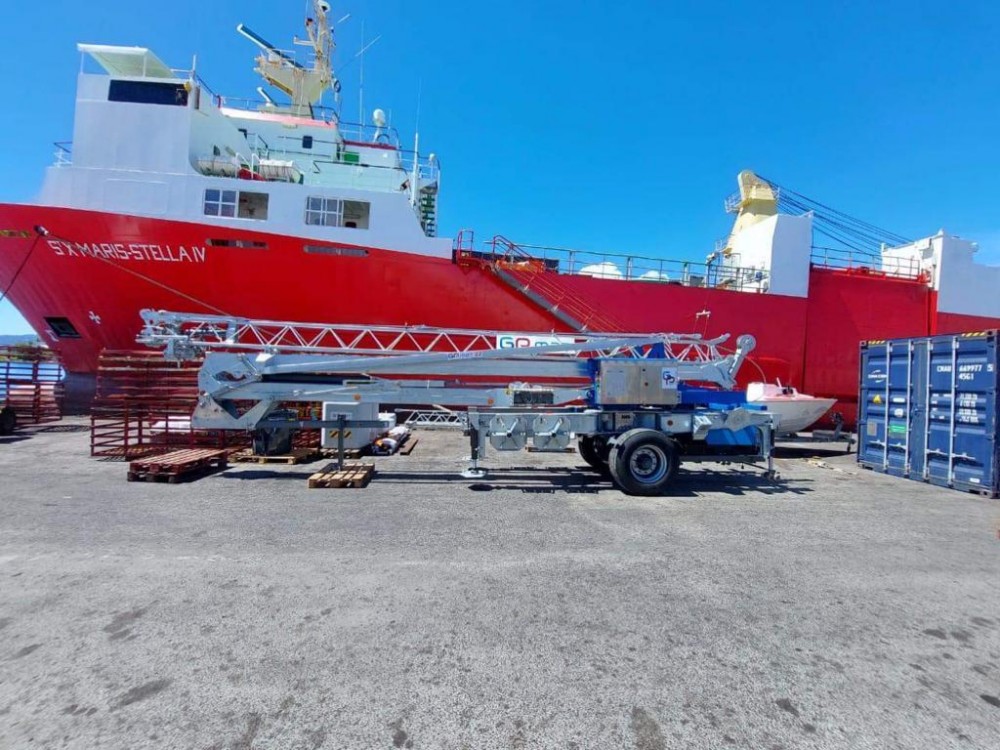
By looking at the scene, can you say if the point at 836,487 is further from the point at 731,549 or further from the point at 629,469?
the point at 731,549

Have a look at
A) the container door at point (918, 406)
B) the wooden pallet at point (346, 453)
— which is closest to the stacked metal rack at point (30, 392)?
the wooden pallet at point (346, 453)

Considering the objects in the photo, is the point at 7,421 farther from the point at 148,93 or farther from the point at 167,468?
the point at 148,93

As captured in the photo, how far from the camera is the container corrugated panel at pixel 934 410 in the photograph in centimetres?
840

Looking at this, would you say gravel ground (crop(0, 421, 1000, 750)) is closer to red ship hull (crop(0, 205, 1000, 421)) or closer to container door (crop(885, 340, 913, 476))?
container door (crop(885, 340, 913, 476))

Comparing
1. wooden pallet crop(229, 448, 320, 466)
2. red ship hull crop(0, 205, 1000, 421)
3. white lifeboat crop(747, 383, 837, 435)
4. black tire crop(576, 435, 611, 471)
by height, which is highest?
red ship hull crop(0, 205, 1000, 421)

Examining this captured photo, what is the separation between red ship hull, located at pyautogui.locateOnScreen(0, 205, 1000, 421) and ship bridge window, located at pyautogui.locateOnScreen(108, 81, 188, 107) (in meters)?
3.97

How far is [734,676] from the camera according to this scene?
9.57 ft

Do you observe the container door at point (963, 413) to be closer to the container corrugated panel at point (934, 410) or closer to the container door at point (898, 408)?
the container corrugated panel at point (934, 410)

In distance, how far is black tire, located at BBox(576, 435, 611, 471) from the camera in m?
8.60

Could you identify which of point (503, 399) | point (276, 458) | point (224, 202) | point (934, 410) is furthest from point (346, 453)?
point (934, 410)

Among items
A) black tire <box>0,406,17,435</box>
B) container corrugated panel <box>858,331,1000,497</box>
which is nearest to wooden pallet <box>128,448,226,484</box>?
black tire <box>0,406,17,435</box>

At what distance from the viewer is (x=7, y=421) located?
1266cm

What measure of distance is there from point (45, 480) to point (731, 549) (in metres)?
9.53

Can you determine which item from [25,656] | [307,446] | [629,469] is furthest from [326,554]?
[307,446]
